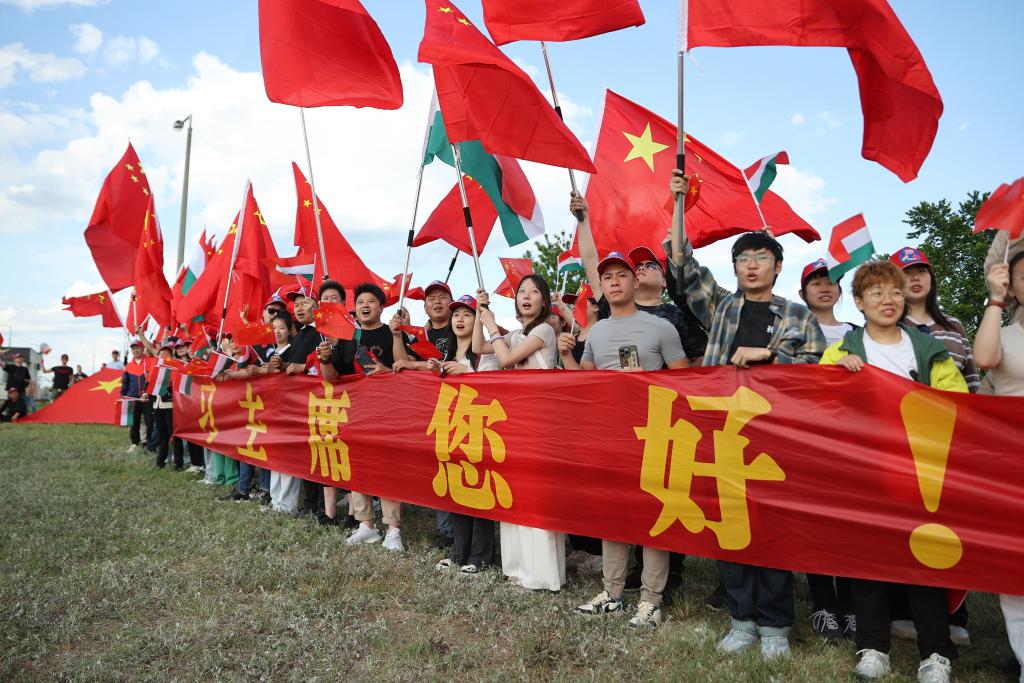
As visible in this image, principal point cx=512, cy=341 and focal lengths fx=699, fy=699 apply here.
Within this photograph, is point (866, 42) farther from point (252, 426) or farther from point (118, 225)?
point (118, 225)

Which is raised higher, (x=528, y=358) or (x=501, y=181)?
(x=501, y=181)

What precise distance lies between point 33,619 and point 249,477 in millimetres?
3924

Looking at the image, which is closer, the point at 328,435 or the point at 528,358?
the point at 528,358

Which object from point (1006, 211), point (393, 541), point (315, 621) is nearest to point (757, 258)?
point (1006, 211)

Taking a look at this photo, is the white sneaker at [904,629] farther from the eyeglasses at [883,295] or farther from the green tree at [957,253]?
the green tree at [957,253]

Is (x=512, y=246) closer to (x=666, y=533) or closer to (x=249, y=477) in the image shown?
(x=666, y=533)

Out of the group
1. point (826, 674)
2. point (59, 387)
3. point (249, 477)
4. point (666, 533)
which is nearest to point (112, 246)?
point (249, 477)

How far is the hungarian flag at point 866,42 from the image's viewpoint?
388cm

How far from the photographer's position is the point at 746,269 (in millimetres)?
3824

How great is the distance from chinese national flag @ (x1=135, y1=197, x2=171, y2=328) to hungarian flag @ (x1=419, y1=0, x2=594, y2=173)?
7.05 metres

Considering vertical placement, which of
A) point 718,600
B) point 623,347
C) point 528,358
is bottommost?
point 718,600

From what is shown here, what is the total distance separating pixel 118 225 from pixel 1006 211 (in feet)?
38.0

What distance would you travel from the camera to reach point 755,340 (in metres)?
3.85

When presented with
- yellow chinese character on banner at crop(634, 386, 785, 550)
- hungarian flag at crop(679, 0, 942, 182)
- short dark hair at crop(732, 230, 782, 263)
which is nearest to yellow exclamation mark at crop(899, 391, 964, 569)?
yellow chinese character on banner at crop(634, 386, 785, 550)
